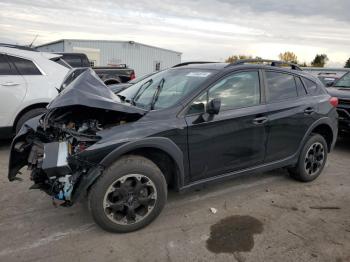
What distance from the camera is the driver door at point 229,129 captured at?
12.1 ft

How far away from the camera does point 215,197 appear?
4.41 metres

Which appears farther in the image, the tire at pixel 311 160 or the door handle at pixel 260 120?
the tire at pixel 311 160

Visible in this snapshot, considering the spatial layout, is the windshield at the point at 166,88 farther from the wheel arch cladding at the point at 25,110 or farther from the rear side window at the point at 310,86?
the wheel arch cladding at the point at 25,110

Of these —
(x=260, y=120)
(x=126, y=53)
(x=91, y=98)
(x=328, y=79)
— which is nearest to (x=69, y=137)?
(x=91, y=98)

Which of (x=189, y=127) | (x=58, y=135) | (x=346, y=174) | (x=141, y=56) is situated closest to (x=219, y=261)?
(x=189, y=127)

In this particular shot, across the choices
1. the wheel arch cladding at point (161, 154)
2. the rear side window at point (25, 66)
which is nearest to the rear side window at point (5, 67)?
the rear side window at point (25, 66)

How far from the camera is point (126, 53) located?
31.9 metres

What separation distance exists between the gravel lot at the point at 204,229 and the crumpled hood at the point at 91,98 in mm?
1242

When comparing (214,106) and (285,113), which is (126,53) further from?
(214,106)

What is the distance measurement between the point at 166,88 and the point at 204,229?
166 centimetres

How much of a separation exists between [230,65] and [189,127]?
3.49 ft

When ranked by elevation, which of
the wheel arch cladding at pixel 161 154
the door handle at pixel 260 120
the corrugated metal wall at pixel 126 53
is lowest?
the wheel arch cladding at pixel 161 154

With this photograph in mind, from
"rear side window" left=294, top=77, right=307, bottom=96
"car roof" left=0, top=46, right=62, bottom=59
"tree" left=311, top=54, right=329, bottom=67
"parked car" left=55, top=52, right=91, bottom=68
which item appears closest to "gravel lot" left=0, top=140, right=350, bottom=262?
"rear side window" left=294, top=77, right=307, bottom=96

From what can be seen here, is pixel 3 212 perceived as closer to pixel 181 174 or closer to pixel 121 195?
pixel 121 195
